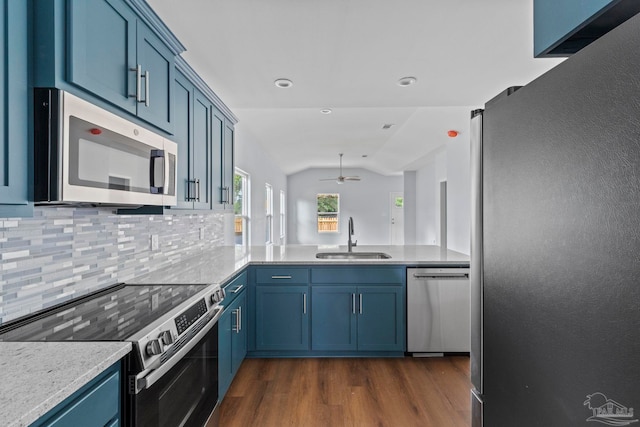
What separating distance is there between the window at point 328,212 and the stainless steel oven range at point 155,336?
8.43 meters

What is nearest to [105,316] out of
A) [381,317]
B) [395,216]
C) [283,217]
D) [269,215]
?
[381,317]

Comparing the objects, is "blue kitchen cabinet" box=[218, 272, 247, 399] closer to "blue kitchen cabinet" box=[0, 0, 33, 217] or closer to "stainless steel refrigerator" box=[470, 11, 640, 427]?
"blue kitchen cabinet" box=[0, 0, 33, 217]

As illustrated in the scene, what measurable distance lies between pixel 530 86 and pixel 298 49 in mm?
1567

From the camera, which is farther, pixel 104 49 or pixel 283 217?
pixel 283 217

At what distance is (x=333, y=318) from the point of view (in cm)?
302

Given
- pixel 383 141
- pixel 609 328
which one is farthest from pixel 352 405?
pixel 383 141

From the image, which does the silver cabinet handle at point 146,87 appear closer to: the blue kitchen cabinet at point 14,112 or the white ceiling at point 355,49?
the white ceiling at point 355,49

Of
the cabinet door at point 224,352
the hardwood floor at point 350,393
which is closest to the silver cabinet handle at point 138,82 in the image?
the cabinet door at point 224,352

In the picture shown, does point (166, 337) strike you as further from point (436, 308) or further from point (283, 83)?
point (436, 308)

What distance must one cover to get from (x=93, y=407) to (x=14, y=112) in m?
0.84

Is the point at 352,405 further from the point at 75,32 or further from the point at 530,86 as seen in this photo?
the point at 75,32

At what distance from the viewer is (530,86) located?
79 centimetres

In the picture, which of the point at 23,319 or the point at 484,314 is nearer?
the point at 484,314

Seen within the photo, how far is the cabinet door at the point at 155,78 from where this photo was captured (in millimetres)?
1587
